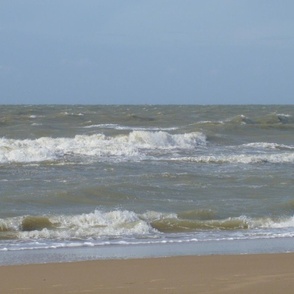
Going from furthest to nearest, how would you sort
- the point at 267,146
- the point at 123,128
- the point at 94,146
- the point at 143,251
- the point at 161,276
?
the point at 123,128 < the point at 267,146 < the point at 94,146 < the point at 143,251 < the point at 161,276

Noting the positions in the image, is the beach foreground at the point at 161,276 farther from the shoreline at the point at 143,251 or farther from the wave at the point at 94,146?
the wave at the point at 94,146

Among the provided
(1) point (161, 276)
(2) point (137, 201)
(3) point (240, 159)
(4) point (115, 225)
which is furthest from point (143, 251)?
(3) point (240, 159)

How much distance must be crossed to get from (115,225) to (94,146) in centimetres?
1322

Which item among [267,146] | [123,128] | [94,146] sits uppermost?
[123,128]

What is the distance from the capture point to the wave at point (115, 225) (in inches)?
389

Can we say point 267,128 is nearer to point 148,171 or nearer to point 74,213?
point 148,171

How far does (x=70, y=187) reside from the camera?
546 inches

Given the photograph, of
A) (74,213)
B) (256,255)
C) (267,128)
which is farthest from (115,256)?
(267,128)

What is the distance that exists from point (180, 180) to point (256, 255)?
705 centimetres

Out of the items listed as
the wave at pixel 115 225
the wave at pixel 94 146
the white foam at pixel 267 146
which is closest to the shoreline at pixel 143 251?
the wave at pixel 115 225

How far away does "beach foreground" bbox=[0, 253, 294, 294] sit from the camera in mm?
6453

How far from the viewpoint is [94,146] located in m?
23.5

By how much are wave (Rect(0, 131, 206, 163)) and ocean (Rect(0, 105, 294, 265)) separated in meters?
0.04

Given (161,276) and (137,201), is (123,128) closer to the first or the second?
(137,201)
